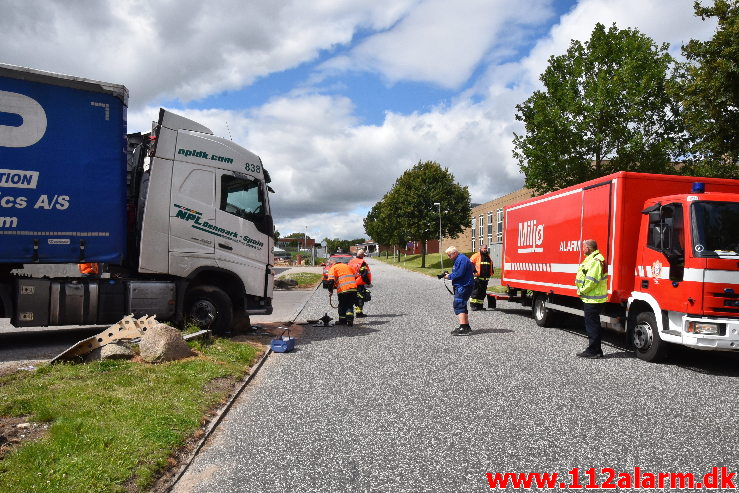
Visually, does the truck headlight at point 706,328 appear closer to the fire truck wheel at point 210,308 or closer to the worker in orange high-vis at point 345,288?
the worker in orange high-vis at point 345,288

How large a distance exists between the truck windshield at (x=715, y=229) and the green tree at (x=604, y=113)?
13.4 meters

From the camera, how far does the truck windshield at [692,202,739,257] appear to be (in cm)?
701

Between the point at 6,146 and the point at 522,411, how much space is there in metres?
7.70

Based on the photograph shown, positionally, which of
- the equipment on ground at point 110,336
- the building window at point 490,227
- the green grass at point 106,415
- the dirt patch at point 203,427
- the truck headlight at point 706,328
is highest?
the building window at point 490,227

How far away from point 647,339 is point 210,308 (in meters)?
6.95

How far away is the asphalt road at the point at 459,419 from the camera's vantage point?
389 centimetres

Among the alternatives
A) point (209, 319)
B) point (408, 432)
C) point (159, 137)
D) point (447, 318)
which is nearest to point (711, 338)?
point (408, 432)

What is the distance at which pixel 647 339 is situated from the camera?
7867 mm

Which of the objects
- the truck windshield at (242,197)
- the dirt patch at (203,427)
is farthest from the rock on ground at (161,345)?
the truck windshield at (242,197)

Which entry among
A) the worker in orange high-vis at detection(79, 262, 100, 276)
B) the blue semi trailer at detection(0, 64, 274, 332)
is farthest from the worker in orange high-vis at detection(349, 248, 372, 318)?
the worker in orange high-vis at detection(79, 262, 100, 276)

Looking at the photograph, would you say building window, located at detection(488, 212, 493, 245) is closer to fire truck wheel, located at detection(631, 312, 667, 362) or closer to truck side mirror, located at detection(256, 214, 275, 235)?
truck side mirror, located at detection(256, 214, 275, 235)

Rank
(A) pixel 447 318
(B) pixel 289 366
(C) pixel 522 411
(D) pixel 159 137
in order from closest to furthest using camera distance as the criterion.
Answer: (C) pixel 522 411
(B) pixel 289 366
(D) pixel 159 137
(A) pixel 447 318

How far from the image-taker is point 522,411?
5.28m

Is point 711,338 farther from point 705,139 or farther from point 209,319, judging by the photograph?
point 705,139
